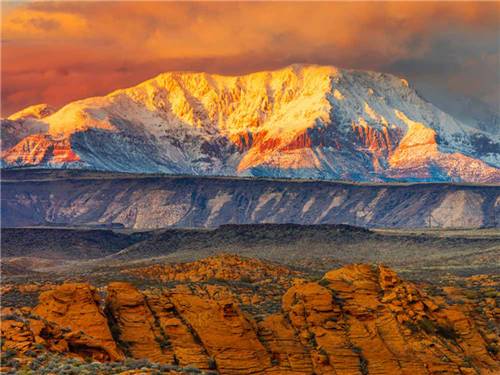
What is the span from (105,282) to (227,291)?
45.2 metres

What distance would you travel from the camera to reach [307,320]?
75688mm

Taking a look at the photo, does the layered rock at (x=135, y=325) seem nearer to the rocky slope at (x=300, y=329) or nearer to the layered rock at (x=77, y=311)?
the rocky slope at (x=300, y=329)

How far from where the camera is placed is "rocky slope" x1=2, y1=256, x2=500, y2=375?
221ft

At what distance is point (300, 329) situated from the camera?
74688mm

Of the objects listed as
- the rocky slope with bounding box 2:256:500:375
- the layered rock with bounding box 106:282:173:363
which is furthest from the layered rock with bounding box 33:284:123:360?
the layered rock with bounding box 106:282:173:363

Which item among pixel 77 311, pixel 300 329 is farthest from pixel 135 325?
pixel 300 329

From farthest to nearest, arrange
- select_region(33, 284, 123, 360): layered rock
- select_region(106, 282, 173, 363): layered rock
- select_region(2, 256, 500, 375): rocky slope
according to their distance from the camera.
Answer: select_region(2, 256, 500, 375): rocky slope → select_region(106, 282, 173, 363): layered rock → select_region(33, 284, 123, 360): layered rock

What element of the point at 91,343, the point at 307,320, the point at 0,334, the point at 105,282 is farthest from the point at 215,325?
the point at 105,282

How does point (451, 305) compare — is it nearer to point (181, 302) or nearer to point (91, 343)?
point (181, 302)

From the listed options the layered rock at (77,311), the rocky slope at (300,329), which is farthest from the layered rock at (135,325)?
the layered rock at (77,311)

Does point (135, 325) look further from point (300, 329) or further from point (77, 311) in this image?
point (300, 329)

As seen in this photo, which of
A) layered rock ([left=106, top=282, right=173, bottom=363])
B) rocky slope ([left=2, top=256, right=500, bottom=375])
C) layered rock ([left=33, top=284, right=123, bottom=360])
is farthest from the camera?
rocky slope ([left=2, top=256, right=500, bottom=375])

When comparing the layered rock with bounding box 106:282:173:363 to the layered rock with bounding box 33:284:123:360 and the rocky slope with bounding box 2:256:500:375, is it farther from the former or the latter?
the layered rock with bounding box 33:284:123:360

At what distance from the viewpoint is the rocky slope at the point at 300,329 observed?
221 feet
